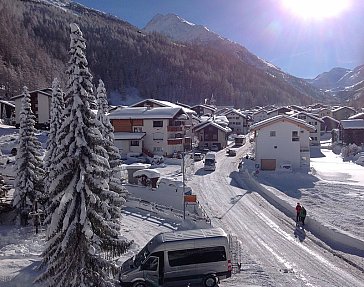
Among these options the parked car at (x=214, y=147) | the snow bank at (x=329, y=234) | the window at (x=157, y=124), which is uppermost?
the window at (x=157, y=124)

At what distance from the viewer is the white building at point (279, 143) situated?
4500 cm

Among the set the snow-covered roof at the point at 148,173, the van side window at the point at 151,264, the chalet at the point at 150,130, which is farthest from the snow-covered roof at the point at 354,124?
the van side window at the point at 151,264

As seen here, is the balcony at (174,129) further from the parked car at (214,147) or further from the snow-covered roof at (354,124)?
the snow-covered roof at (354,124)

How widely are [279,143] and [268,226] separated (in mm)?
22355

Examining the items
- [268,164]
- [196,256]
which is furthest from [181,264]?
[268,164]

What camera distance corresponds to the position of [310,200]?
31.1m

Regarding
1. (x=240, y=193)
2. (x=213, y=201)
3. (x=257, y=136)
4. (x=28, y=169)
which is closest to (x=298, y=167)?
(x=257, y=136)

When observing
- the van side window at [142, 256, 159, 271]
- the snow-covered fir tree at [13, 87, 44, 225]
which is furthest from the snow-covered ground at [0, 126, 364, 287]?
the van side window at [142, 256, 159, 271]

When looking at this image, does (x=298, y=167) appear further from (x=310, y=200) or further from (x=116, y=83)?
(x=116, y=83)

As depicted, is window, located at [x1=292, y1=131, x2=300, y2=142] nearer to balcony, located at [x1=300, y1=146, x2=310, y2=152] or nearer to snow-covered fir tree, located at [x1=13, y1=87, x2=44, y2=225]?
balcony, located at [x1=300, y1=146, x2=310, y2=152]

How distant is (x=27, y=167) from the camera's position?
25.3 m

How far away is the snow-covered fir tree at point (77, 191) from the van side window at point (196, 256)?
3111mm

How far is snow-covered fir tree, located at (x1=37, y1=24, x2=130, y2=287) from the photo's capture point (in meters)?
12.4

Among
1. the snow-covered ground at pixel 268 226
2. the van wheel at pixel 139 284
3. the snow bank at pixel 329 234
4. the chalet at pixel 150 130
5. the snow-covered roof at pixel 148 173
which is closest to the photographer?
the van wheel at pixel 139 284
